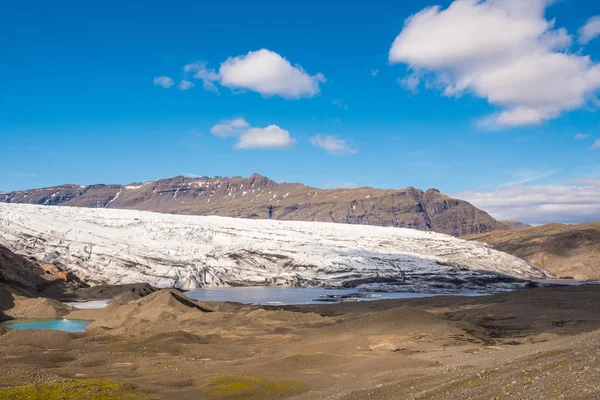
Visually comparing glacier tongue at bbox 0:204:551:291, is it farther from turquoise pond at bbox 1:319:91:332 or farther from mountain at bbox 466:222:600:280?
turquoise pond at bbox 1:319:91:332

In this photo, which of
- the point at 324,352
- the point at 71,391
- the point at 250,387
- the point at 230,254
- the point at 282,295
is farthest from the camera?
the point at 230,254

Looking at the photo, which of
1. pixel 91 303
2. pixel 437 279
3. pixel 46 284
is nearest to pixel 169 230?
pixel 46 284

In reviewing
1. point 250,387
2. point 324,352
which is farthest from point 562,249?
point 250,387

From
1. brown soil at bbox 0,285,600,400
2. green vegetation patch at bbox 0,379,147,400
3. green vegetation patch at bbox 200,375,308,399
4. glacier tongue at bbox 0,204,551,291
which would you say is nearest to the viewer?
brown soil at bbox 0,285,600,400

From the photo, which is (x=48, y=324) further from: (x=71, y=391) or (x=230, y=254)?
(x=230, y=254)

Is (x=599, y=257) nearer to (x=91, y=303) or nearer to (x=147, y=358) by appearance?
(x=91, y=303)

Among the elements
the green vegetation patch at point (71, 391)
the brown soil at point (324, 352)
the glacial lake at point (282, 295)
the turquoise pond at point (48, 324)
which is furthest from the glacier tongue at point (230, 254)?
the green vegetation patch at point (71, 391)

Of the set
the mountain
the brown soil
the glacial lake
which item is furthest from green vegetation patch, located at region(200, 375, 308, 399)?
the mountain
